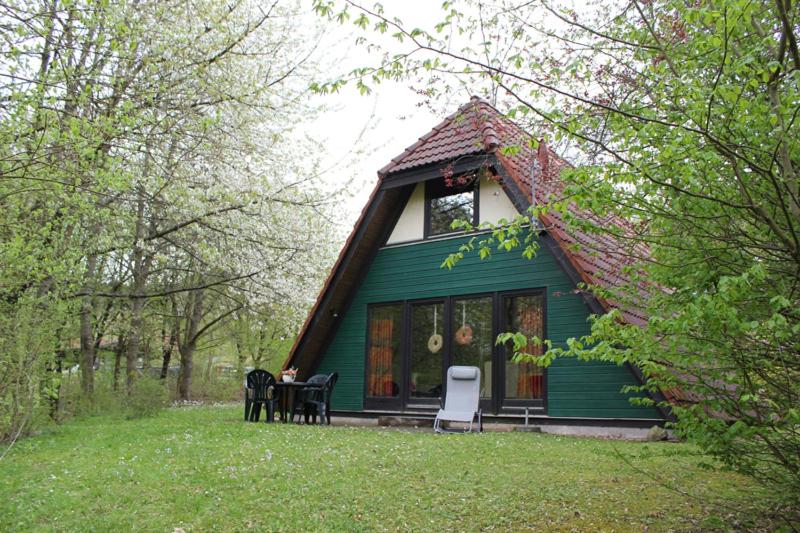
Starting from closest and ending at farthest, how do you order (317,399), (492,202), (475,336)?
(475,336)
(492,202)
(317,399)

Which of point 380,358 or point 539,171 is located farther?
point 380,358

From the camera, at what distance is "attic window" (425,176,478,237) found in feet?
36.8

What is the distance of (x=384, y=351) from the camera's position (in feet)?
38.9

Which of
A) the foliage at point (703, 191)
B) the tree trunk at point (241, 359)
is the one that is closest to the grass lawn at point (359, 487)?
the foliage at point (703, 191)

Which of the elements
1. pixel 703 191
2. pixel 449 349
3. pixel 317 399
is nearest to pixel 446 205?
pixel 449 349

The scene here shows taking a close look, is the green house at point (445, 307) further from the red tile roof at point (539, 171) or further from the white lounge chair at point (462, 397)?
the white lounge chair at point (462, 397)

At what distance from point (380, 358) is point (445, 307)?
1.65 metres

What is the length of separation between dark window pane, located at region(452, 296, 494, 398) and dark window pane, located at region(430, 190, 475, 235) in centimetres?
139

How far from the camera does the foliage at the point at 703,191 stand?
324cm

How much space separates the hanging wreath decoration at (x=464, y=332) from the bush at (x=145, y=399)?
17.2 feet

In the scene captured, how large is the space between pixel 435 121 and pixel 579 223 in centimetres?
171

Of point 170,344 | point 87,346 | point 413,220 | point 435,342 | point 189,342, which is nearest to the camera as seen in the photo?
point 435,342

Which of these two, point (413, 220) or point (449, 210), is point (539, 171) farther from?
point (413, 220)

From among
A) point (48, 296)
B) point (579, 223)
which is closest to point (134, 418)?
point (48, 296)
